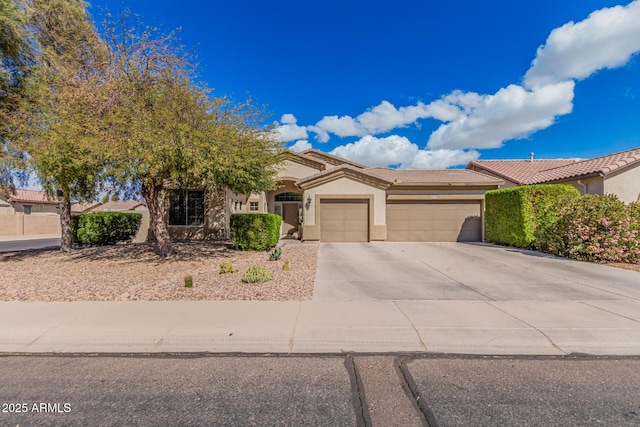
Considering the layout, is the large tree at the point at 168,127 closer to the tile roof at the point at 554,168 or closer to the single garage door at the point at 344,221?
the single garage door at the point at 344,221

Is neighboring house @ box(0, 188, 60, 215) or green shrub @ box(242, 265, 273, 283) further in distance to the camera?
neighboring house @ box(0, 188, 60, 215)

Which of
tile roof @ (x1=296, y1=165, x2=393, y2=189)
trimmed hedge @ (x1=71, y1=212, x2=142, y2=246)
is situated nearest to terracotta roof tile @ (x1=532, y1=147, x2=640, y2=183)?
tile roof @ (x1=296, y1=165, x2=393, y2=189)

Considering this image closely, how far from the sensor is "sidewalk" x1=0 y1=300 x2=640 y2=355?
4.15m

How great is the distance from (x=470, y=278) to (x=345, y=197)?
9.38 m

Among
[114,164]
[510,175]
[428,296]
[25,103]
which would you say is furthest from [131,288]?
[510,175]

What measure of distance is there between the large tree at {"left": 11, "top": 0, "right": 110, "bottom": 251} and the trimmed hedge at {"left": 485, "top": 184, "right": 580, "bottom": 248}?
15.2 metres

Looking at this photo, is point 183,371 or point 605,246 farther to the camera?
point 605,246

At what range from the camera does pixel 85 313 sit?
5.39 m

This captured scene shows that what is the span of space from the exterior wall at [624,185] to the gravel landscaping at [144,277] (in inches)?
524

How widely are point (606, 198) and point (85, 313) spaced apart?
15349 mm

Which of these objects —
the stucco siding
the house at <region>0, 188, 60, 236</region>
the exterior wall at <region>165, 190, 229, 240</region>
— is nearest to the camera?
the exterior wall at <region>165, 190, 229, 240</region>

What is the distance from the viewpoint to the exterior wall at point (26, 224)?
86.2ft

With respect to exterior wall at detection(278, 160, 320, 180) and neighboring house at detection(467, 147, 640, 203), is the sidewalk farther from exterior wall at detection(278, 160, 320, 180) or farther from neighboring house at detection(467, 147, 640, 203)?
exterior wall at detection(278, 160, 320, 180)

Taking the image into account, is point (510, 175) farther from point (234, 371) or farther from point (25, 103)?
point (25, 103)
